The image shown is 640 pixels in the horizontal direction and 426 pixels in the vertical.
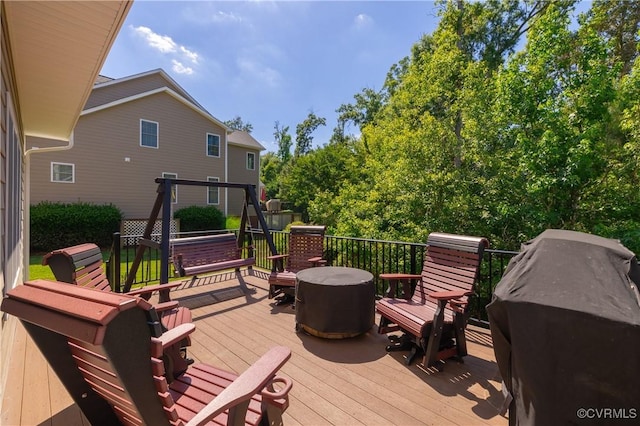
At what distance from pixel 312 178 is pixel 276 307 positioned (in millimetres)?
14477

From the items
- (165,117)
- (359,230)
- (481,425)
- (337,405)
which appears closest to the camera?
(481,425)

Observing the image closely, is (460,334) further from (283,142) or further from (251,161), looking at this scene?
(283,142)

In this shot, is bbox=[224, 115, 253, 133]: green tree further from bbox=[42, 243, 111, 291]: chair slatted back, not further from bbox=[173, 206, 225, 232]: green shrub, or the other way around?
bbox=[42, 243, 111, 291]: chair slatted back

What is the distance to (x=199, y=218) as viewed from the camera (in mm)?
14156

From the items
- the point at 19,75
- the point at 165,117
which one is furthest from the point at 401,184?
the point at 165,117

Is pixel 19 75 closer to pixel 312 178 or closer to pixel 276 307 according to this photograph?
pixel 276 307

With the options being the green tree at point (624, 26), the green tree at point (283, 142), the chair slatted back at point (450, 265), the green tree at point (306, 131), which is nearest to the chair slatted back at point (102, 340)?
the chair slatted back at point (450, 265)

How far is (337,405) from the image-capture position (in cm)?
231

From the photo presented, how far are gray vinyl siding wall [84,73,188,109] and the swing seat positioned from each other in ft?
36.3

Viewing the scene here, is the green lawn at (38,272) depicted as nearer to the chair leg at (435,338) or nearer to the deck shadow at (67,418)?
the deck shadow at (67,418)

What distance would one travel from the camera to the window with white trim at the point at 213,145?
15.7 metres

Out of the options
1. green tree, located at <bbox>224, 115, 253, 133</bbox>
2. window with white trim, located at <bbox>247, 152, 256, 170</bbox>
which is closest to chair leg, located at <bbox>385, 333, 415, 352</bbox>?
window with white trim, located at <bbox>247, 152, 256, 170</bbox>

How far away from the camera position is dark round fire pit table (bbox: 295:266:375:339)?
3.28m


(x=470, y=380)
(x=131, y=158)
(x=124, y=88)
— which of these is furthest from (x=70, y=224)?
(x=470, y=380)
